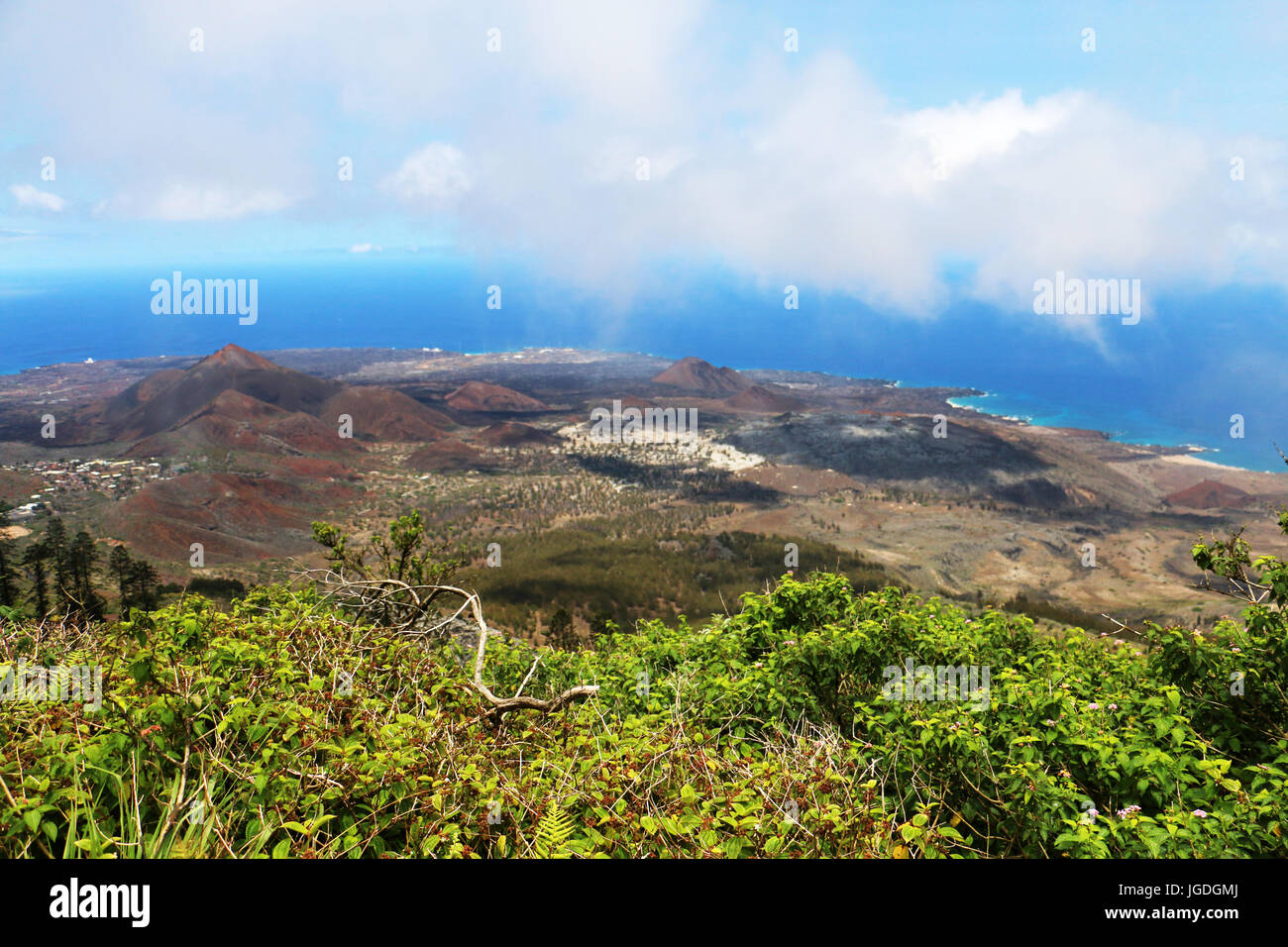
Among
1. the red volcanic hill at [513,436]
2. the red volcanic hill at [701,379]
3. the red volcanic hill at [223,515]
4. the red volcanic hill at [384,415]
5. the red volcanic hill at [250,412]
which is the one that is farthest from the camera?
the red volcanic hill at [701,379]

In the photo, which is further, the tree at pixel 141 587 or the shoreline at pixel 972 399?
the shoreline at pixel 972 399

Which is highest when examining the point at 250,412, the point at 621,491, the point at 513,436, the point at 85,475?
the point at 250,412

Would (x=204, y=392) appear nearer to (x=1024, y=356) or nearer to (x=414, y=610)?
(x=414, y=610)

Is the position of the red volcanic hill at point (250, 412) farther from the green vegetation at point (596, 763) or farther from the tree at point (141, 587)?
the green vegetation at point (596, 763)

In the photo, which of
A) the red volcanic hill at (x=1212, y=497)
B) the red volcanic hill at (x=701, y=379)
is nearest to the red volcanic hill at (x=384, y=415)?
the red volcanic hill at (x=701, y=379)

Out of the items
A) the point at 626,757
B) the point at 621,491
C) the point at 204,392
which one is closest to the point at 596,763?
the point at 626,757

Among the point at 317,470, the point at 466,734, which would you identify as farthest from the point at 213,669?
the point at 317,470

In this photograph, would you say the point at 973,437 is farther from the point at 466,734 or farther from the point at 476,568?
the point at 466,734
